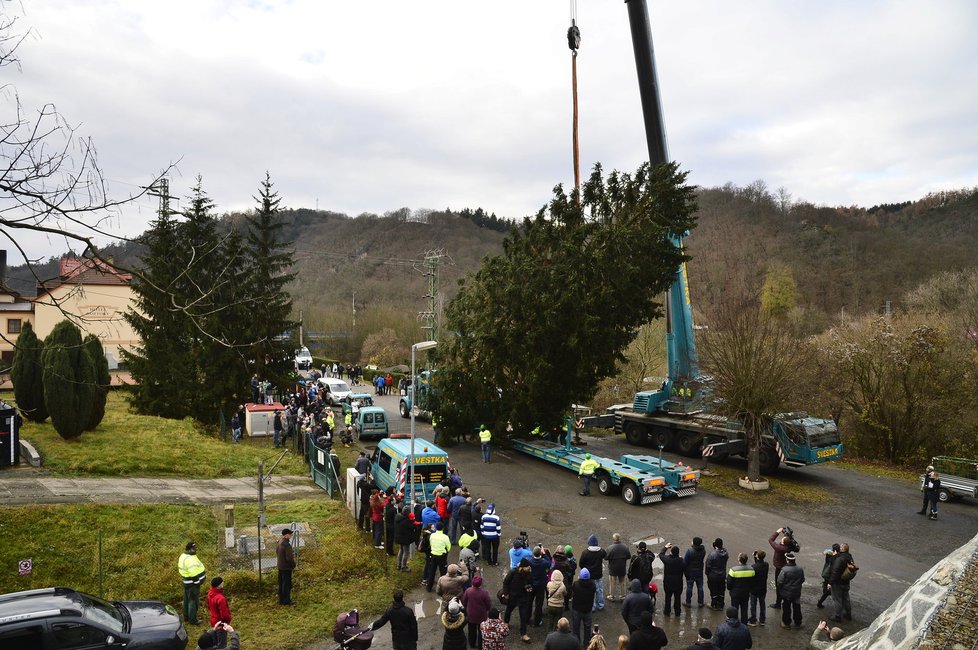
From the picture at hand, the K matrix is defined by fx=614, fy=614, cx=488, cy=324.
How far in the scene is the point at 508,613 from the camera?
10773 millimetres

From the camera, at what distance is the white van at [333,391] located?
3617 centimetres

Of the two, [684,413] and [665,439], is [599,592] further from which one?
[665,439]

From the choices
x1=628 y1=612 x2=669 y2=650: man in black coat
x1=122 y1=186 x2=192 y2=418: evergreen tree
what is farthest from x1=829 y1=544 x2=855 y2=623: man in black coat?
x1=122 y1=186 x2=192 y2=418: evergreen tree

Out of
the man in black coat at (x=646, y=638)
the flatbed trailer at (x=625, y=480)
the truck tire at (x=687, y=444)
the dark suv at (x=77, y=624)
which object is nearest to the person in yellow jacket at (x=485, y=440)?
the flatbed trailer at (x=625, y=480)

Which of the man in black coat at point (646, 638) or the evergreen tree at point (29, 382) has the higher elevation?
the evergreen tree at point (29, 382)

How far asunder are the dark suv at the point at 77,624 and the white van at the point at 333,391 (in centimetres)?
2635

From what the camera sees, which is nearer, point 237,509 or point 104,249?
point 104,249

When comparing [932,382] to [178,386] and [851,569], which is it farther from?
[178,386]

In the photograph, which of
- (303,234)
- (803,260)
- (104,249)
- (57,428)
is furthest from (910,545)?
(303,234)

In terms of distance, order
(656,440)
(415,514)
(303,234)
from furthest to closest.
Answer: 1. (303,234)
2. (656,440)
3. (415,514)

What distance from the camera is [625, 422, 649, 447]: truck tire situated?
87.9ft

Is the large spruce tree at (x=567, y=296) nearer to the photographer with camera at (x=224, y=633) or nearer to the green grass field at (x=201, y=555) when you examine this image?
the green grass field at (x=201, y=555)

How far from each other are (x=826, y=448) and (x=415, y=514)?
1479 cm

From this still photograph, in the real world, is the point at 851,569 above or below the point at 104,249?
below
